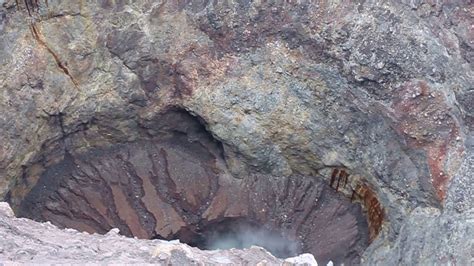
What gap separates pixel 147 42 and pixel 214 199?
3.45ft

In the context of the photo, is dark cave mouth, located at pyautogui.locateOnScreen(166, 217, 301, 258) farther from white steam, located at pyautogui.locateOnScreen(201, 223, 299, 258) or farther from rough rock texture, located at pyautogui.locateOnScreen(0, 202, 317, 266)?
rough rock texture, located at pyautogui.locateOnScreen(0, 202, 317, 266)

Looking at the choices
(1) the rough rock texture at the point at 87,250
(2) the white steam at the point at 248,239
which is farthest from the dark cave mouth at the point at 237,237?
(1) the rough rock texture at the point at 87,250

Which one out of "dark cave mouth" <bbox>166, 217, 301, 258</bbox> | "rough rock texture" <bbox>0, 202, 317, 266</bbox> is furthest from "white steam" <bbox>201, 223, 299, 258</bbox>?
"rough rock texture" <bbox>0, 202, 317, 266</bbox>

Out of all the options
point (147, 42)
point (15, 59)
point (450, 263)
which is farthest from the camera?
point (147, 42)

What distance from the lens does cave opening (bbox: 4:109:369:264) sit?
12.9 ft

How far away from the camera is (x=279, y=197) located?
13.6ft

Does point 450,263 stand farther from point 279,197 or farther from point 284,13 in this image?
point 284,13

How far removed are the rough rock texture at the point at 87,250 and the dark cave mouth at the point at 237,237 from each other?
1.36 m

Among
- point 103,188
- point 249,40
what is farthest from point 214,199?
point 249,40

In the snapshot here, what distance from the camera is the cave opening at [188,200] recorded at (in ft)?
12.9

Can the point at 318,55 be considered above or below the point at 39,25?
below

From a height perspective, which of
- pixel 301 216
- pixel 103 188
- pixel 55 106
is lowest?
pixel 301 216

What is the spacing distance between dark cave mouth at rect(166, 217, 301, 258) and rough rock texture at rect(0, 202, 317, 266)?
1.36 meters

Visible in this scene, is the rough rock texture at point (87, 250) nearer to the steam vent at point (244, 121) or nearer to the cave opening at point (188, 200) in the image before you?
the steam vent at point (244, 121)
